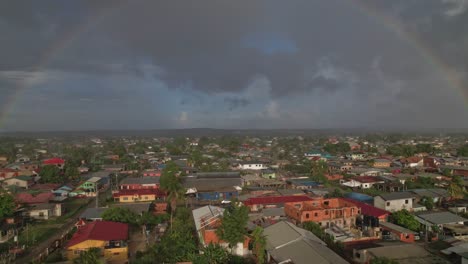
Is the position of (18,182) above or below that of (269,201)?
below

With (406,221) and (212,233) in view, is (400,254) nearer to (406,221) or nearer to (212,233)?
(406,221)

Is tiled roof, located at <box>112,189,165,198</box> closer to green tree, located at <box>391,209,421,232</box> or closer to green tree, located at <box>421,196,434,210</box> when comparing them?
green tree, located at <box>391,209,421,232</box>

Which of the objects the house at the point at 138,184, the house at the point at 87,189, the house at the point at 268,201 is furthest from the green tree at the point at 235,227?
the house at the point at 87,189

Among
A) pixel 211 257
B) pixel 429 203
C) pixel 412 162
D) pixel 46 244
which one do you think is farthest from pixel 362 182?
pixel 46 244

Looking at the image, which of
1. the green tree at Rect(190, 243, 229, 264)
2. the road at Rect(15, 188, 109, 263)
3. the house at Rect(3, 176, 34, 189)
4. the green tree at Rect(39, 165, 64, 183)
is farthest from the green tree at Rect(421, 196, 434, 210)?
the house at Rect(3, 176, 34, 189)

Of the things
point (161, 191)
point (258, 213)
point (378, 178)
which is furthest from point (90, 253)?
point (378, 178)

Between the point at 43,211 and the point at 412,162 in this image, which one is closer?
the point at 43,211
